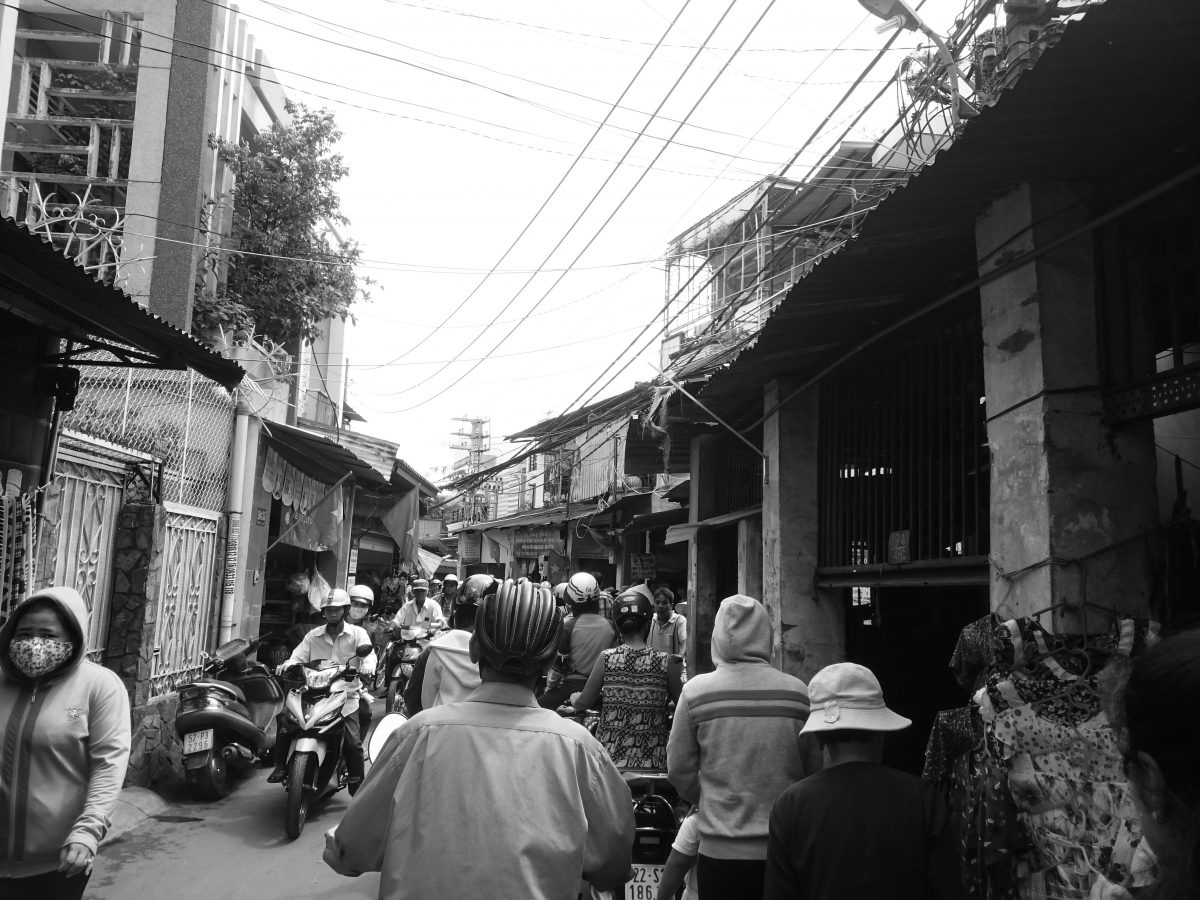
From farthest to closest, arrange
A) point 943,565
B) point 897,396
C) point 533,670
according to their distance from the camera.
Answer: point 897,396 < point 943,565 < point 533,670

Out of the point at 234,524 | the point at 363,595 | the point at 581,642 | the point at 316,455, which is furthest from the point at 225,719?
the point at 316,455

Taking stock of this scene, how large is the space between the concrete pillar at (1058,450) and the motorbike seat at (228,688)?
6.46 meters

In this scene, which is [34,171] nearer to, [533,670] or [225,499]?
[225,499]

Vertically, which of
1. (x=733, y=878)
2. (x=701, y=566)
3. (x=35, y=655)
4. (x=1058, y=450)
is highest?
(x=1058, y=450)

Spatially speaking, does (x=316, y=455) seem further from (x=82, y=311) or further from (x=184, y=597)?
(x=82, y=311)

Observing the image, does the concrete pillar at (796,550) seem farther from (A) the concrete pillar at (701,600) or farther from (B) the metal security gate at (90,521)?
(B) the metal security gate at (90,521)

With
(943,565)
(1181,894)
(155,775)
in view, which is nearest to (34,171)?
(155,775)

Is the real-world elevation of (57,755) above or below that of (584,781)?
below

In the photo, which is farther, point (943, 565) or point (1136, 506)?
point (943, 565)

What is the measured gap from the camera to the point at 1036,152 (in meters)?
3.67

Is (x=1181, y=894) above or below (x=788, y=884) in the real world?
above

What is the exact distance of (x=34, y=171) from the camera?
11.4m

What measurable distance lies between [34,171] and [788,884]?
12465mm

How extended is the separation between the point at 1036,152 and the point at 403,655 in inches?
357
